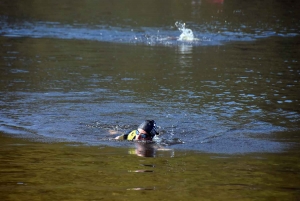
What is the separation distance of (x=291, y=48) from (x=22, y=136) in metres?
18.5

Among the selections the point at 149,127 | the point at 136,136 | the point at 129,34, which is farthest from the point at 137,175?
the point at 129,34

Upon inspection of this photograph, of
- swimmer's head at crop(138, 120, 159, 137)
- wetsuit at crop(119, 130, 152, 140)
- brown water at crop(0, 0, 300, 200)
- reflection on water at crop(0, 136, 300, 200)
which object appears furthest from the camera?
wetsuit at crop(119, 130, 152, 140)

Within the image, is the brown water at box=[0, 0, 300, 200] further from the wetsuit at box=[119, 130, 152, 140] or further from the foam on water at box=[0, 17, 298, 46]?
the wetsuit at box=[119, 130, 152, 140]

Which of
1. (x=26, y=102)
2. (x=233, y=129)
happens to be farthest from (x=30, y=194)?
(x=26, y=102)

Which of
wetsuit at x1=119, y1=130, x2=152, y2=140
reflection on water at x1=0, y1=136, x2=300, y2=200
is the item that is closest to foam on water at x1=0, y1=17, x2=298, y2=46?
wetsuit at x1=119, y1=130, x2=152, y2=140

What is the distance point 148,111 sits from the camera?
51.4ft

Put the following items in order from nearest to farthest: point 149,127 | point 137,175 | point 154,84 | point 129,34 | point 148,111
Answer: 1. point 137,175
2. point 149,127
3. point 148,111
4. point 154,84
5. point 129,34

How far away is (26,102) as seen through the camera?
16453 mm

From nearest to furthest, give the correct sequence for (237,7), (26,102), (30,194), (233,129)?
(30,194) → (233,129) → (26,102) → (237,7)

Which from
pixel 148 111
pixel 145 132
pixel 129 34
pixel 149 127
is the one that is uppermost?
pixel 129 34

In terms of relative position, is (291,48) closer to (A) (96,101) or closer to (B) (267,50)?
(B) (267,50)

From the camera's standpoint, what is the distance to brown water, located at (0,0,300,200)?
895cm

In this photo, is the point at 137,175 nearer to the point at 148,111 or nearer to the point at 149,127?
the point at 149,127

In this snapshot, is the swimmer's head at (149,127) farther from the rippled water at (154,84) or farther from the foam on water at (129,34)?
the foam on water at (129,34)
